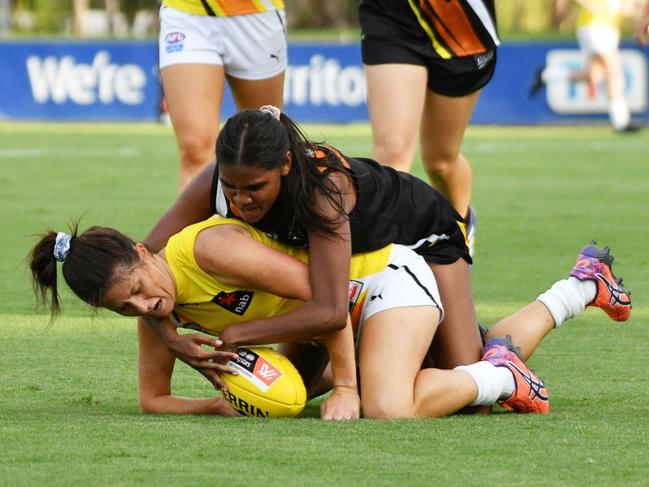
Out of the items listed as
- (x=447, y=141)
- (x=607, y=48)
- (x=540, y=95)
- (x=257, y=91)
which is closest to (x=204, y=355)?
(x=257, y=91)

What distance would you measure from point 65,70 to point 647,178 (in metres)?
10.7

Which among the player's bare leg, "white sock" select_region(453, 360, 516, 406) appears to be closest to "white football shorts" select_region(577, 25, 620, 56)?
the player's bare leg

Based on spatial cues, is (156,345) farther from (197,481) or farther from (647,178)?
(647,178)

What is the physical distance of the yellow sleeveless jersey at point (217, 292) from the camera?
4.51 metres

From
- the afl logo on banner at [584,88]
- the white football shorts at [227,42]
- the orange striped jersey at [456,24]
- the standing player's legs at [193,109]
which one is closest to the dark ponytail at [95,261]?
the standing player's legs at [193,109]

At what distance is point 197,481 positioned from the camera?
11.4ft

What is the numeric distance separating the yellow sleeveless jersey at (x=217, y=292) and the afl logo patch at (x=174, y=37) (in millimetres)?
2172

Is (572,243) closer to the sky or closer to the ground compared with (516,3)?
closer to the sky

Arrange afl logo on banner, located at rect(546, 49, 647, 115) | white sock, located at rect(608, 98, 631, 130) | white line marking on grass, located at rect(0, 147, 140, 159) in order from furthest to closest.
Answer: afl logo on banner, located at rect(546, 49, 647, 115) < white sock, located at rect(608, 98, 631, 130) < white line marking on grass, located at rect(0, 147, 140, 159)

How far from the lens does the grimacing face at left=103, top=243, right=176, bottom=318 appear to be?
433 cm

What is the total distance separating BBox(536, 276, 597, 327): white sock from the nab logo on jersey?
1.26 m

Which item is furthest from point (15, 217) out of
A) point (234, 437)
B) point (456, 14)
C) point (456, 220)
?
point (234, 437)

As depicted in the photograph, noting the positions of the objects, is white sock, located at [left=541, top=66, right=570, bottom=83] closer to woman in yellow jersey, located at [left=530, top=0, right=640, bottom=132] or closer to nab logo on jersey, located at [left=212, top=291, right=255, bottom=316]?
woman in yellow jersey, located at [left=530, top=0, right=640, bottom=132]

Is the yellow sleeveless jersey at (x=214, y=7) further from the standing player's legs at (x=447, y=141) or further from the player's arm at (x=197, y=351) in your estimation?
the player's arm at (x=197, y=351)
